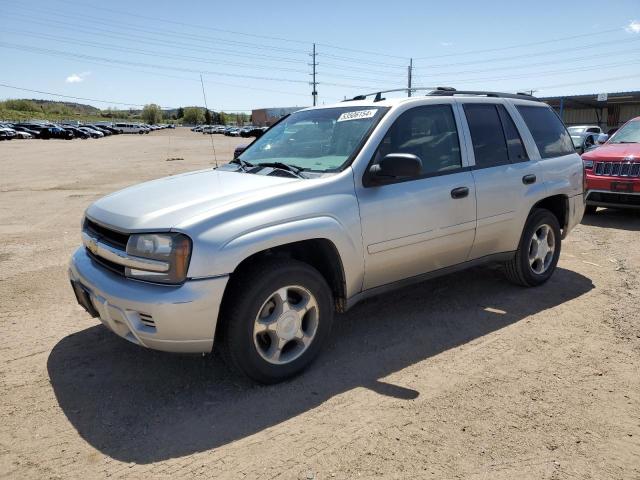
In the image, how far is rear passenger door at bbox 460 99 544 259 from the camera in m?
4.38

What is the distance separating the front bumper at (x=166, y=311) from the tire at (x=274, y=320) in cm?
15

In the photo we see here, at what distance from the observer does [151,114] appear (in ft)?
477

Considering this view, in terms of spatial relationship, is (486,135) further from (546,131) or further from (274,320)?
(274,320)

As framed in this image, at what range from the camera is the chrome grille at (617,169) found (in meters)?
8.27

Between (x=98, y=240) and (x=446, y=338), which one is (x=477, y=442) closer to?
(x=446, y=338)

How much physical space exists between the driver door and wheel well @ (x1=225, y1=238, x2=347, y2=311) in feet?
0.76

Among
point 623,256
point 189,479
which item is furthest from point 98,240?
point 623,256

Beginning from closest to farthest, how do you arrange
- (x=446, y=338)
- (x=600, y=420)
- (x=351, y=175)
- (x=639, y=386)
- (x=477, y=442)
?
(x=477, y=442) < (x=600, y=420) < (x=639, y=386) < (x=351, y=175) < (x=446, y=338)

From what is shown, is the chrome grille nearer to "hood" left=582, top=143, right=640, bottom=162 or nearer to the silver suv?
"hood" left=582, top=143, right=640, bottom=162

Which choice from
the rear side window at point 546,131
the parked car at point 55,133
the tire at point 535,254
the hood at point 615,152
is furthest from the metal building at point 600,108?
the parked car at point 55,133

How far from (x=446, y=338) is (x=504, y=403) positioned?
38.0 inches

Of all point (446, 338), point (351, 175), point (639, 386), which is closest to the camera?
point (639, 386)

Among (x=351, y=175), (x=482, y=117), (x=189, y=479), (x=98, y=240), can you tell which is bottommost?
(x=189, y=479)

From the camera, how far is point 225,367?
3.60 m
